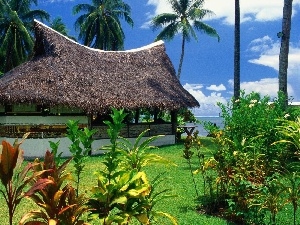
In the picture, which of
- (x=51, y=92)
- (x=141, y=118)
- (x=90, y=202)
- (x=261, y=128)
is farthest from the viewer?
(x=141, y=118)

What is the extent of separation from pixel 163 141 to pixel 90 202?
13.7 meters

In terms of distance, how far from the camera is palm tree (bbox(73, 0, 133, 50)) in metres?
29.1

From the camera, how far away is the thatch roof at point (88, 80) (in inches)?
528

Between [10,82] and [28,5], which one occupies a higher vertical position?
[28,5]

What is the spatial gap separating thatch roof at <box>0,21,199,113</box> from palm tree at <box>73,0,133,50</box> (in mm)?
11690

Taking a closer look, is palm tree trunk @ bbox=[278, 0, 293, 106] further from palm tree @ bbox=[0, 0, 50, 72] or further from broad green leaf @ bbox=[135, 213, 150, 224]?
palm tree @ bbox=[0, 0, 50, 72]

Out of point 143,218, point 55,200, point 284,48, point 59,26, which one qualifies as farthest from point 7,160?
point 59,26

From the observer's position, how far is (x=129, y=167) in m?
3.86

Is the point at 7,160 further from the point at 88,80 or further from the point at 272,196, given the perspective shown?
the point at 88,80

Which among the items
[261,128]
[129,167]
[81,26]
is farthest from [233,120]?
[81,26]

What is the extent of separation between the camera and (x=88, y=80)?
14625mm

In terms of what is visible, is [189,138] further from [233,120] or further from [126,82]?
[126,82]

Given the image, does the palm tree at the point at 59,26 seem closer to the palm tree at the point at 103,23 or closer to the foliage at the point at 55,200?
the palm tree at the point at 103,23

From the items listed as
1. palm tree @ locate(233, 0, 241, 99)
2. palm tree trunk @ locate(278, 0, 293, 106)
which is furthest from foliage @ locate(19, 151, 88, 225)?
palm tree @ locate(233, 0, 241, 99)
